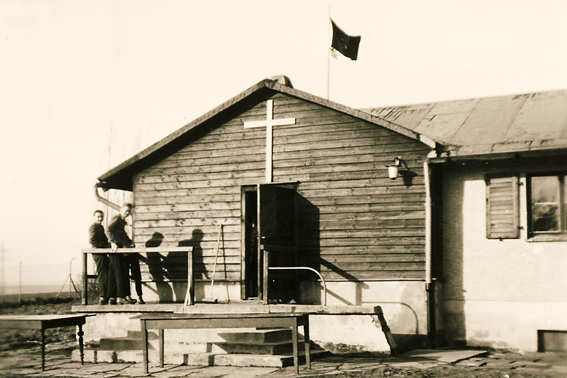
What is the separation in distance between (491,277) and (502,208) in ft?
4.18

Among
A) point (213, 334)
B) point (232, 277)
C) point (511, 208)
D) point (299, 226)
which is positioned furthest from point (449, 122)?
point (213, 334)

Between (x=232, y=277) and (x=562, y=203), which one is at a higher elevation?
(x=562, y=203)

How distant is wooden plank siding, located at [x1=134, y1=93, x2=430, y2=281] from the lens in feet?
44.0

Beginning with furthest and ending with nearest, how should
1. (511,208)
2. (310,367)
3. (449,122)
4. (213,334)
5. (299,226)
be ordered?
1. (449,122)
2. (299,226)
3. (511,208)
4. (213,334)
5. (310,367)

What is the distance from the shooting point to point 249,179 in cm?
1463

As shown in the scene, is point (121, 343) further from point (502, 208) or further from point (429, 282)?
point (502, 208)

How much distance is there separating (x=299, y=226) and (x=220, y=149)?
2.40m

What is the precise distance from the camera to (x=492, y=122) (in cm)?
1446

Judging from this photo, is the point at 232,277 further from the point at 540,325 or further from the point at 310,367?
the point at 540,325

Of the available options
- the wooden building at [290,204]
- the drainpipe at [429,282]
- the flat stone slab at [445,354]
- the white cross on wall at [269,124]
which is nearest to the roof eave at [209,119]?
the wooden building at [290,204]

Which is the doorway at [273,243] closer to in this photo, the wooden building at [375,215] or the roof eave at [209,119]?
the wooden building at [375,215]

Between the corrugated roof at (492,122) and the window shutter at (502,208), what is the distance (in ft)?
2.46

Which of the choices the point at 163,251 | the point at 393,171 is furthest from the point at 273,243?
the point at 393,171

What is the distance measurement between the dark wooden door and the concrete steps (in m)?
1.18
